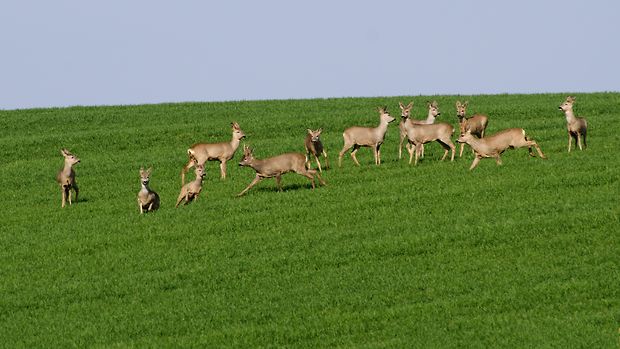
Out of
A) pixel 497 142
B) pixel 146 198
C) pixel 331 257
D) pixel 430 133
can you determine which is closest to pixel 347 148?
pixel 430 133

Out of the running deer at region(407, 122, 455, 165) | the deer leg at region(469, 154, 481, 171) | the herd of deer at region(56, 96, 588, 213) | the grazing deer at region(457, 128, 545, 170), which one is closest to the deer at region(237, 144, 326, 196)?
the herd of deer at region(56, 96, 588, 213)

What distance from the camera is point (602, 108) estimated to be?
4428 centimetres

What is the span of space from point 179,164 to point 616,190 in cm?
1388

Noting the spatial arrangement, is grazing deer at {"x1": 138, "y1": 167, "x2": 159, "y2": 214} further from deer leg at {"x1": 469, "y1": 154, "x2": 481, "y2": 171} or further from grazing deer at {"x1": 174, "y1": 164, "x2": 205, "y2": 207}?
deer leg at {"x1": 469, "y1": 154, "x2": 481, "y2": 171}

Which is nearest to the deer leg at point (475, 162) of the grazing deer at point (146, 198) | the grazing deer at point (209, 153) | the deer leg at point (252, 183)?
the deer leg at point (252, 183)

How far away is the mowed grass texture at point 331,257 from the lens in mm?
18375

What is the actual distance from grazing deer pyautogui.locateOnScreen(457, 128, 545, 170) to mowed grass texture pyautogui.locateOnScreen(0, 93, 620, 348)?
338 mm

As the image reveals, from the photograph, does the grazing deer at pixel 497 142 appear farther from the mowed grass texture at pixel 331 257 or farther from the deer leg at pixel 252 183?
the deer leg at pixel 252 183

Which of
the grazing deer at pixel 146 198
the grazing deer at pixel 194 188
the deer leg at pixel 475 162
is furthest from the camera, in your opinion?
the deer leg at pixel 475 162

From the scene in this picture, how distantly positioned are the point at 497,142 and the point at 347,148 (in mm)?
4170

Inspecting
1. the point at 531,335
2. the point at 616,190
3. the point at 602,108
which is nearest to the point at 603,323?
the point at 531,335

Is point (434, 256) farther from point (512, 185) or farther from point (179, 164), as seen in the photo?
point (179, 164)

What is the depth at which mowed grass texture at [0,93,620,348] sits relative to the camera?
1838 cm

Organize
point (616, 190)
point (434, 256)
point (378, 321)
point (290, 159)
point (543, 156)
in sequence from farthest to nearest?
1. point (543, 156)
2. point (290, 159)
3. point (616, 190)
4. point (434, 256)
5. point (378, 321)
